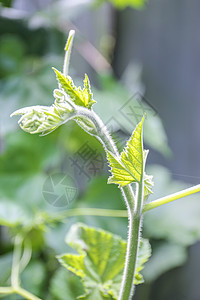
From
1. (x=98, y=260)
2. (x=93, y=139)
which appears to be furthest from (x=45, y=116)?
(x=93, y=139)

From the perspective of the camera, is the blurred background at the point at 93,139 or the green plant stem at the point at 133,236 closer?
the green plant stem at the point at 133,236

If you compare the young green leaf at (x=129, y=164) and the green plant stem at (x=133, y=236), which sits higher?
the young green leaf at (x=129, y=164)

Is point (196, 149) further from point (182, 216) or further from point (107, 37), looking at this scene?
point (107, 37)

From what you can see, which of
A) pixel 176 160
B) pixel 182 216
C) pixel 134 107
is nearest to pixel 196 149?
pixel 176 160

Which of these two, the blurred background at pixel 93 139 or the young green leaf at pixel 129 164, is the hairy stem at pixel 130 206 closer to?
the young green leaf at pixel 129 164

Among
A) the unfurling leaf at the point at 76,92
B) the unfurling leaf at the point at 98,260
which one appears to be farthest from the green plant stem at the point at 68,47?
the unfurling leaf at the point at 98,260

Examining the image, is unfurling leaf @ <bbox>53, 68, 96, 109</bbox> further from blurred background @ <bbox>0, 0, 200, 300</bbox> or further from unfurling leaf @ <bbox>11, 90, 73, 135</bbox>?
blurred background @ <bbox>0, 0, 200, 300</bbox>

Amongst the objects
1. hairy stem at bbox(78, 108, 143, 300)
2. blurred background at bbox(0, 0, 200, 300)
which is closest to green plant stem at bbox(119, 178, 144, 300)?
hairy stem at bbox(78, 108, 143, 300)
